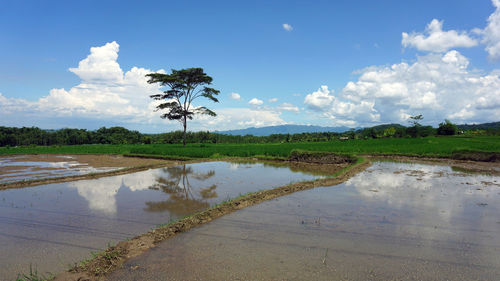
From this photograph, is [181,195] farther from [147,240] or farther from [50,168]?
[50,168]

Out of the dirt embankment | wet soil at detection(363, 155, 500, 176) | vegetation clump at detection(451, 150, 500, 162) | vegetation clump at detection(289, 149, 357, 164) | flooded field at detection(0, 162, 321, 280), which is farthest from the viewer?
vegetation clump at detection(289, 149, 357, 164)

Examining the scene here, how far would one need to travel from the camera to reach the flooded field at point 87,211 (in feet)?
13.9

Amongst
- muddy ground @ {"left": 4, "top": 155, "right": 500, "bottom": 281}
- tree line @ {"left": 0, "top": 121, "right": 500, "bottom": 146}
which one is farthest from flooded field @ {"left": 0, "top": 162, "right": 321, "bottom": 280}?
tree line @ {"left": 0, "top": 121, "right": 500, "bottom": 146}

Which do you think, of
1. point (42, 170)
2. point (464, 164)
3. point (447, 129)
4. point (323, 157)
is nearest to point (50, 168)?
point (42, 170)

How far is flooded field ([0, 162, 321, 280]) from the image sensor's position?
424 cm

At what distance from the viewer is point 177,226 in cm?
507

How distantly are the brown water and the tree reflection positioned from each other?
5.37ft

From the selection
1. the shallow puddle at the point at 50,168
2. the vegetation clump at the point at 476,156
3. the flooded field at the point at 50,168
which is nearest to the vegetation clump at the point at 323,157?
the vegetation clump at the point at 476,156

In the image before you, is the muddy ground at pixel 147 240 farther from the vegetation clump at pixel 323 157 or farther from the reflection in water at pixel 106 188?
the vegetation clump at pixel 323 157

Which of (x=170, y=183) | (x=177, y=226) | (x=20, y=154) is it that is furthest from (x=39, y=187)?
(x=20, y=154)

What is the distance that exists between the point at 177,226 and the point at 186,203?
7.91ft

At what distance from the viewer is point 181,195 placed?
27.6ft

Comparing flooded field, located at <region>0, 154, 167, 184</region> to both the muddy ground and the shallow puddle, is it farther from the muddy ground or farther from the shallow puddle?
the muddy ground

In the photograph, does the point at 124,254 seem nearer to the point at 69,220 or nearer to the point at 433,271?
the point at 69,220
